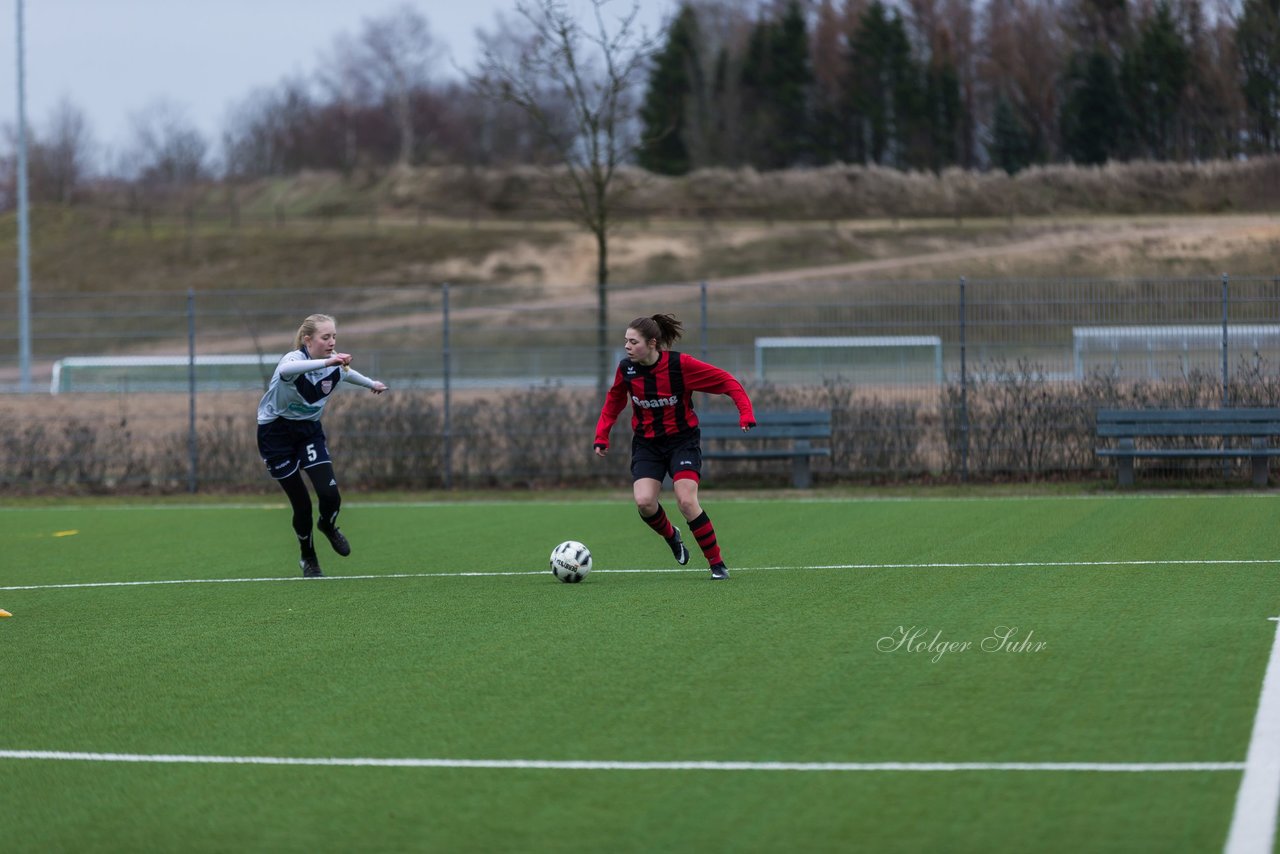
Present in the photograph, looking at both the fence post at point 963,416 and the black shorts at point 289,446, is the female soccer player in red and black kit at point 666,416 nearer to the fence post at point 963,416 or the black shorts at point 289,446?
the black shorts at point 289,446

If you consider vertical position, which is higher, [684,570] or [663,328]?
[663,328]

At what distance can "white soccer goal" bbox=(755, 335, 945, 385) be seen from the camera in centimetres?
1953

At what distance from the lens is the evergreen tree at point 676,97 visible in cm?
7362

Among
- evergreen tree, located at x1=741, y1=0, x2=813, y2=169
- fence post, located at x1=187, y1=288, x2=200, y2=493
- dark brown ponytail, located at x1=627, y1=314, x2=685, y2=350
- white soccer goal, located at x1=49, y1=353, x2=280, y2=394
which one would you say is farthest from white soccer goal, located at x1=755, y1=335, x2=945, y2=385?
evergreen tree, located at x1=741, y1=0, x2=813, y2=169

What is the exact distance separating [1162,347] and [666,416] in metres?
10.4

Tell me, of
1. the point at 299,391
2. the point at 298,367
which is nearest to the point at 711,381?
the point at 298,367

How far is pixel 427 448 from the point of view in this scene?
20.3 meters

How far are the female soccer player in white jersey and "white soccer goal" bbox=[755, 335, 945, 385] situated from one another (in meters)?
9.46

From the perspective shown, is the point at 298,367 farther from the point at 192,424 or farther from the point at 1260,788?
the point at 192,424

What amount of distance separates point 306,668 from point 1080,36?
70533 millimetres

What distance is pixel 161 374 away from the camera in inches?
1298

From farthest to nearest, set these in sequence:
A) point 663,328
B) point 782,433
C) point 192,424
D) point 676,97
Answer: point 676,97 < point 192,424 < point 782,433 < point 663,328

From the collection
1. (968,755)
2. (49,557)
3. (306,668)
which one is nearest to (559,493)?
(49,557)

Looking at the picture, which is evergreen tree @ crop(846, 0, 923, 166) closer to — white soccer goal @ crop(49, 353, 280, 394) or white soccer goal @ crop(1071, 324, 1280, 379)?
white soccer goal @ crop(49, 353, 280, 394)
